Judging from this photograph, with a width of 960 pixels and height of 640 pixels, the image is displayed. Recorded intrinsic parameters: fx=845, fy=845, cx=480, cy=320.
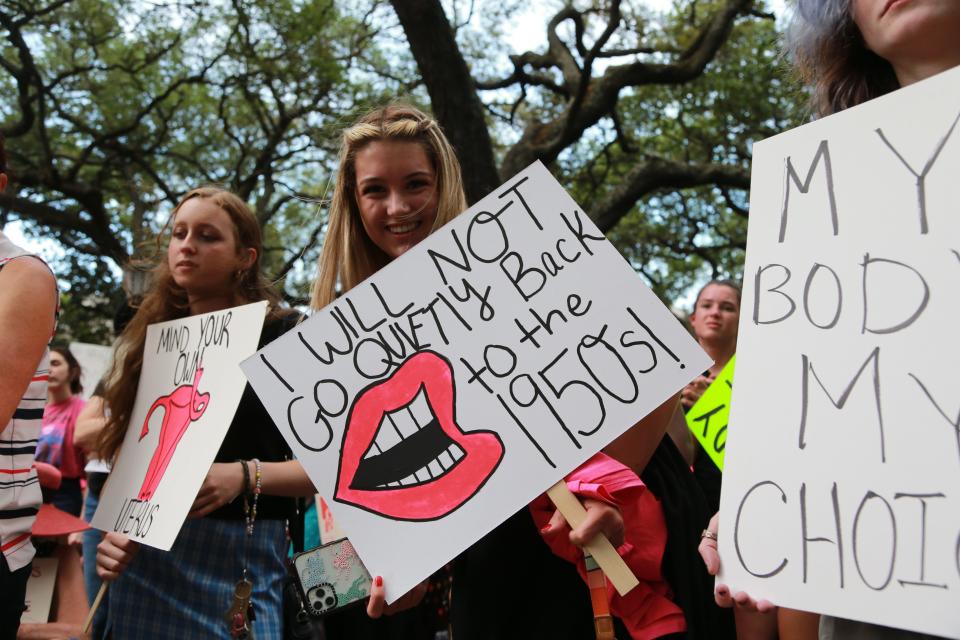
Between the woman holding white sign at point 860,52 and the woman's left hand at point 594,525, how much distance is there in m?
0.16

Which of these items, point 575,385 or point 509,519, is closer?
point 575,385

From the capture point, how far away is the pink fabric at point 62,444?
4566 mm

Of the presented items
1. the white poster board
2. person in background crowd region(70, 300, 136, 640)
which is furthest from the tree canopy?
person in background crowd region(70, 300, 136, 640)

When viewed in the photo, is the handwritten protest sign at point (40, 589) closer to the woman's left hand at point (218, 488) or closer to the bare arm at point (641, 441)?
the woman's left hand at point (218, 488)

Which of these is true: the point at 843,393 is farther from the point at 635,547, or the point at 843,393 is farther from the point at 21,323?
the point at 21,323

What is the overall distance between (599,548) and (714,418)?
1491 mm

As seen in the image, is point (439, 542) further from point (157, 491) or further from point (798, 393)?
point (157, 491)

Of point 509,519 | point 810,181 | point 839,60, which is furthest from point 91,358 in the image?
point 810,181

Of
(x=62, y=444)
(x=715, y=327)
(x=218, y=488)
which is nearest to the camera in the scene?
(x=218, y=488)

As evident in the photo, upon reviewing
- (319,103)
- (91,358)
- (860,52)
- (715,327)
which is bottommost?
(860,52)

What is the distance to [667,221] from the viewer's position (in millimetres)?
14383

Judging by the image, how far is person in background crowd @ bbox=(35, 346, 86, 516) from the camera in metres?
4.55

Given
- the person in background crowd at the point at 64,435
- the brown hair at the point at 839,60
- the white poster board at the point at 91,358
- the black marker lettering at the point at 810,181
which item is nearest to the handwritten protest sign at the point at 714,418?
the brown hair at the point at 839,60

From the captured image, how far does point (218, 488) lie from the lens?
1.99 meters
